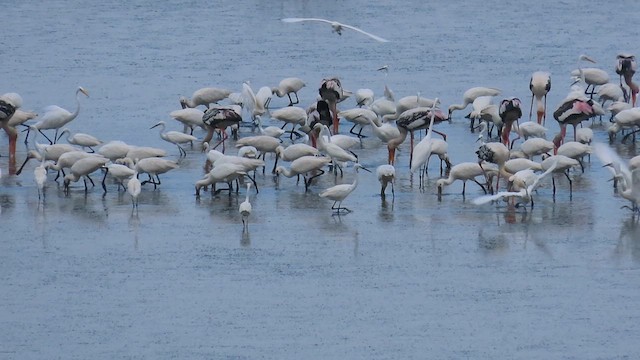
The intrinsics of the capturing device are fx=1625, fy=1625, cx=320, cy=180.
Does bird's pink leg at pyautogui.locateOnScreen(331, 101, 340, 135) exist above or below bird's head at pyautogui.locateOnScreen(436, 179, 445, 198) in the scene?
above

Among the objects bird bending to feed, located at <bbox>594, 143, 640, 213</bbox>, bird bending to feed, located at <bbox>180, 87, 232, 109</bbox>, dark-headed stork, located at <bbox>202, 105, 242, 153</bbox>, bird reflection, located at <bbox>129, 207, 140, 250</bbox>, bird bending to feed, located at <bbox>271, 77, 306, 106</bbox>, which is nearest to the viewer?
bird reflection, located at <bbox>129, 207, 140, 250</bbox>

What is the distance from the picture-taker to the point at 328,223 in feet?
50.1

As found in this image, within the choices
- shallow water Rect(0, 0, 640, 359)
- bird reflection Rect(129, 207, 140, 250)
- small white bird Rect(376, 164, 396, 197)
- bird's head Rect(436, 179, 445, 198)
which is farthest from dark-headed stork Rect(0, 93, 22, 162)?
bird's head Rect(436, 179, 445, 198)

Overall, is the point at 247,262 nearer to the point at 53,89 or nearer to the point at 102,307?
the point at 102,307

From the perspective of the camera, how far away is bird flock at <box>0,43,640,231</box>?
637 inches

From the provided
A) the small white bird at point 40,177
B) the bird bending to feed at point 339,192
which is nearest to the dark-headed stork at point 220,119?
the small white bird at point 40,177

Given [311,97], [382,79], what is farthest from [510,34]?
[311,97]

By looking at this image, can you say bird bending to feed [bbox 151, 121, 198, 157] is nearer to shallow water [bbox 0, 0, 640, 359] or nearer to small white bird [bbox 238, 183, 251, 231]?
shallow water [bbox 0, 0, 640, 359]

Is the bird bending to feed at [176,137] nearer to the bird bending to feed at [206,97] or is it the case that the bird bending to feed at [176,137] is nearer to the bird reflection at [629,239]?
the bird bending to feed at [206,97]

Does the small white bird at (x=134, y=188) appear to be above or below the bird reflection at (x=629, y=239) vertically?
above

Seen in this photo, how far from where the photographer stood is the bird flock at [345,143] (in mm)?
16172

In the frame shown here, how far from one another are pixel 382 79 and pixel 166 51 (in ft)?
15.8

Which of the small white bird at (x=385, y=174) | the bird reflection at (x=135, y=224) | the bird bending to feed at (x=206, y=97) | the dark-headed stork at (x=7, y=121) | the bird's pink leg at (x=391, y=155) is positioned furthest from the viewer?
the bird bending to feed at (x=206, y=97)

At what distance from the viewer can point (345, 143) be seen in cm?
1773
